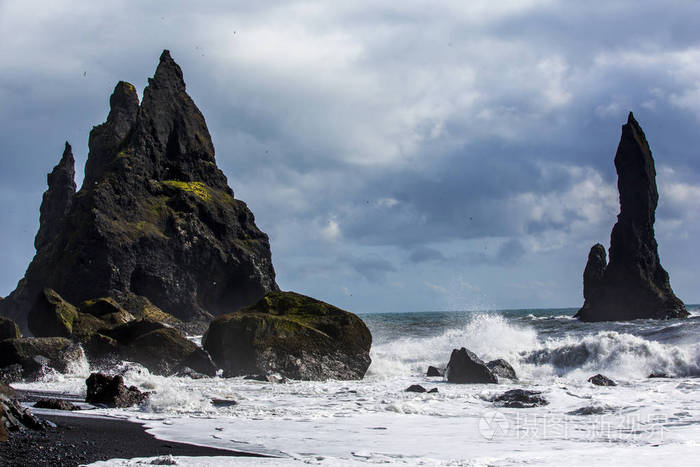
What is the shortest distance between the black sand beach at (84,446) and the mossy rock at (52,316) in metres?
15.0

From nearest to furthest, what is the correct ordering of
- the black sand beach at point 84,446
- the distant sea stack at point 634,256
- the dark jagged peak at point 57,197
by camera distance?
the black sand beach at point 84,446, the distant sea stack at point 634,256, the dark jagged peak at point 57,197

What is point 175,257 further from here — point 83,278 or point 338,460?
point 338,460

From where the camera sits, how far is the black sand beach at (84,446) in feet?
21.3

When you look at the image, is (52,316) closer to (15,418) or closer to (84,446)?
(15,418)

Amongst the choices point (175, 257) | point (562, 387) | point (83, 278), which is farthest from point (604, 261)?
point (562, 387)

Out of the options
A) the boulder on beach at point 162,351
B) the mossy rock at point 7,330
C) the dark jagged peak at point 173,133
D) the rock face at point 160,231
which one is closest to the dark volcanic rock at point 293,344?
the boulder on beach at point 162,351

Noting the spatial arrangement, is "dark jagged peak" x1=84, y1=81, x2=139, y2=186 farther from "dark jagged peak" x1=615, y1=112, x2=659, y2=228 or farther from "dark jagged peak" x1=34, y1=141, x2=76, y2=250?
"dark jagged peak" x1=615, y1=112, x2=659, y2=228

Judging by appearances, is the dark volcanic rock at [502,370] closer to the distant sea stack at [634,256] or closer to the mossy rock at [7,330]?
the mossy rock at [7,330]

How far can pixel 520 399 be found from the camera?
501 inches

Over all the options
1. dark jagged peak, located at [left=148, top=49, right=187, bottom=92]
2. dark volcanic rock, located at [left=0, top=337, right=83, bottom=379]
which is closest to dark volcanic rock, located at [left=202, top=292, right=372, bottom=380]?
dark volcanic rock, located at [left=0, top=337, right=83, bottom=379]

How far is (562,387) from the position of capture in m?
15.0

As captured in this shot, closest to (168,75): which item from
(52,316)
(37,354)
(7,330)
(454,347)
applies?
(52,316)

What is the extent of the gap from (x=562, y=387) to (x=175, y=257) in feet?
153

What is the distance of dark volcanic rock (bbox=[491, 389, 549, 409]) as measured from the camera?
1224 cm
